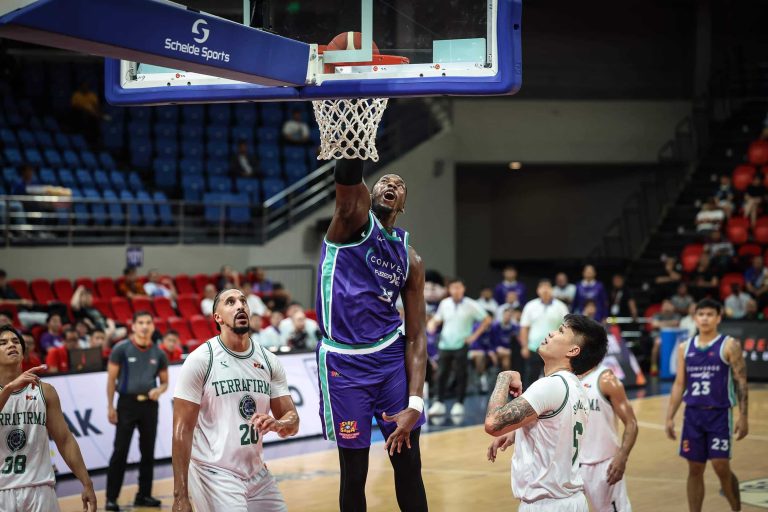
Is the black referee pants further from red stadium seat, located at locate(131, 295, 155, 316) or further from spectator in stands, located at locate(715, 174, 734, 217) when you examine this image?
spectator in stands, located at locate(715, 174, 734, 217)

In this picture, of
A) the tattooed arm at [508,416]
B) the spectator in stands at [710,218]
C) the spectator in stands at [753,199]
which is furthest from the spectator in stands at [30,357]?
the spectator in stands at [753,199]

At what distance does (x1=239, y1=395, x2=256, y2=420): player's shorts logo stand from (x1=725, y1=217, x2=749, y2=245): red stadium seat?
18.2 metres

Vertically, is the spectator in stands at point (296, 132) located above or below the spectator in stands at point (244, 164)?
above

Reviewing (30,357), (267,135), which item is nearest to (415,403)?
(30,357)

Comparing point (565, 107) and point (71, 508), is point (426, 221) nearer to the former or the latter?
point (565, 107)

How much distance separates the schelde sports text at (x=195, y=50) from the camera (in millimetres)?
4614

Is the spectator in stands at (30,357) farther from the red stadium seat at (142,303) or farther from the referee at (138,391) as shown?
the red stadium seat at (142,303)

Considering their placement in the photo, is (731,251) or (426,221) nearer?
(731,251)

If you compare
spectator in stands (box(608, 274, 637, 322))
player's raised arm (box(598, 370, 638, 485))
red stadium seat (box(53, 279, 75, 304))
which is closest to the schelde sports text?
player's raised arm (box(598, 370, 638, 485))

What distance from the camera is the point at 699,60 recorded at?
26594 millimetres

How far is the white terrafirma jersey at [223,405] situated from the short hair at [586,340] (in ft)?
5.45

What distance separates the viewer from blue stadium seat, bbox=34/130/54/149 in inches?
801

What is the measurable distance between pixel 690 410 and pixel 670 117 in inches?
736

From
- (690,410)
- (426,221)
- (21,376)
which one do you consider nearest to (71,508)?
(21,376)
